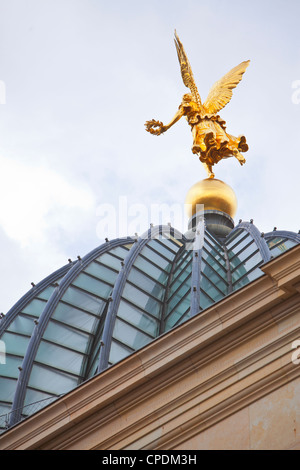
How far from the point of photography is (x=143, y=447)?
58.0 feet

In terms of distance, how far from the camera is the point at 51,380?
31703 millimetres

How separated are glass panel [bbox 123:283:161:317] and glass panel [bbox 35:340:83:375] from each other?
2.69 metres

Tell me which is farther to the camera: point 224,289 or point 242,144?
point 242,144

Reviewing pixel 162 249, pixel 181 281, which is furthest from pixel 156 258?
pixel 181 281

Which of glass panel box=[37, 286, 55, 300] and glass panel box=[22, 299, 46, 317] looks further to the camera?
glass panel box=[37, 286, 55, 300]

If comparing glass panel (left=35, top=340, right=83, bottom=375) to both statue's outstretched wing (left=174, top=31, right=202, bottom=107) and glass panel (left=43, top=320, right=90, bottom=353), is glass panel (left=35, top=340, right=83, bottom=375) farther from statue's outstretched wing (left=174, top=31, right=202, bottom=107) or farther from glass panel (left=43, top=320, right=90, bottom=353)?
statue's outstretched wing (left=174, top=31, right=202, bottom=107)

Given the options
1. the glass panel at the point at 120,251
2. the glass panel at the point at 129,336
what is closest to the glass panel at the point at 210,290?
the glass panel at the point at 129,336

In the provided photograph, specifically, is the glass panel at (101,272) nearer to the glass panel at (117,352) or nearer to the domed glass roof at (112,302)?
the domed glass roof at (112,302)

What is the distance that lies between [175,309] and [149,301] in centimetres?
116

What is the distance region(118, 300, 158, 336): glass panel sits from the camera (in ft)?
108

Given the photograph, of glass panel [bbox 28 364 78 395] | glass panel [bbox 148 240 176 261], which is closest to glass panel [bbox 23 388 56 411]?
glass panel [bbox 28 364 78 395]
